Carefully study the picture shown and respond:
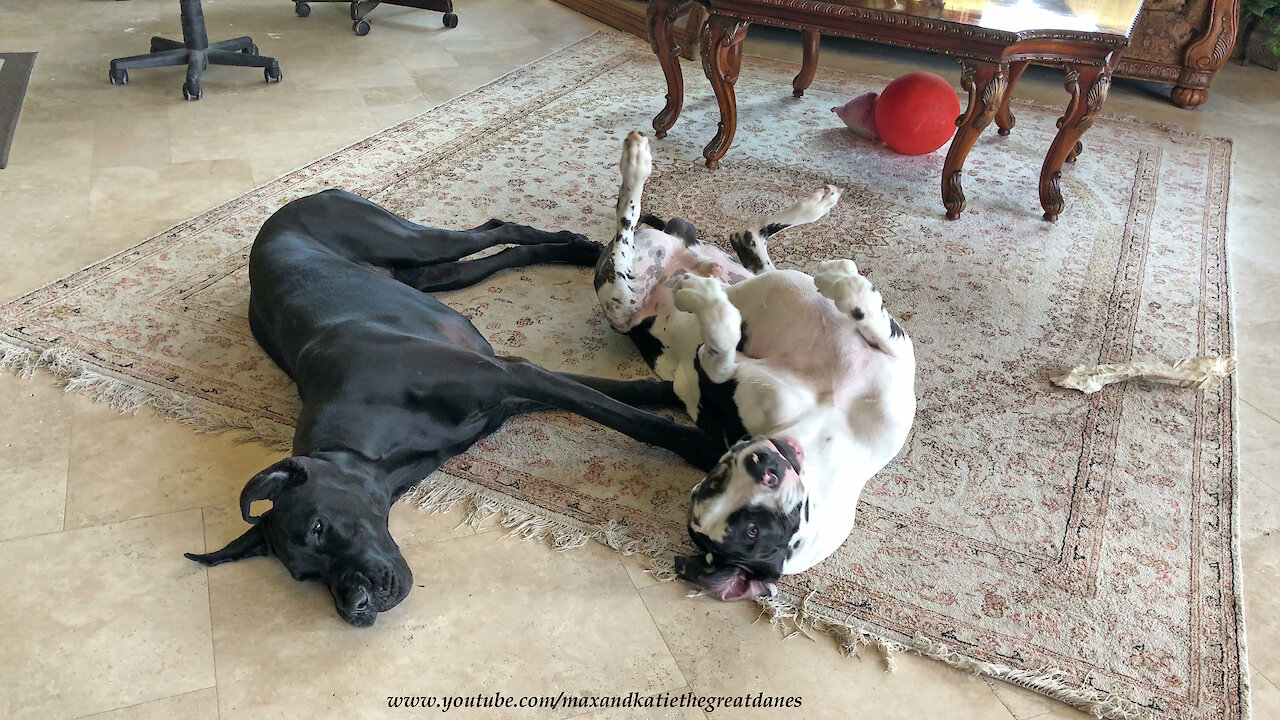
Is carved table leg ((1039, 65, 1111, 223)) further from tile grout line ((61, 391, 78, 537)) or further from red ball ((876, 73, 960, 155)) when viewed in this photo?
tile grout line ((61, 391, 78, 537))

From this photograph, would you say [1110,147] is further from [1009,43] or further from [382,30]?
[382,30]

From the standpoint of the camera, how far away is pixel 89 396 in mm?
2275

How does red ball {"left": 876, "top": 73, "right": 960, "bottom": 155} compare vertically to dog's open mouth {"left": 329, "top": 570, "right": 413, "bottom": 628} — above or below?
above

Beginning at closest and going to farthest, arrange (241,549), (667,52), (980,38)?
(241,549) → (980,38) → (667,52)

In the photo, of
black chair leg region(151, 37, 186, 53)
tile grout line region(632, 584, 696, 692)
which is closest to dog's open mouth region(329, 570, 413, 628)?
tile grout line region(632, 584, 696, 692)

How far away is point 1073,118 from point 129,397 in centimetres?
291

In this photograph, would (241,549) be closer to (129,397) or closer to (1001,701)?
(129,397)

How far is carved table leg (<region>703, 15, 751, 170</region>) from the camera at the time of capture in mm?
3369

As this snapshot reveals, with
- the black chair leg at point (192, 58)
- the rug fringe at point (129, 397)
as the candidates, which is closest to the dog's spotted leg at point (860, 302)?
the rug fringe at point (129, 397)

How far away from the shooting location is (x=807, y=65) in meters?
4.20

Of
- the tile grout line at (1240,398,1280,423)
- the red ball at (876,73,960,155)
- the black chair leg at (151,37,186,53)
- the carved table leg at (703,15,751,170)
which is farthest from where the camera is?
the black chair leg at (151,37,186,53)

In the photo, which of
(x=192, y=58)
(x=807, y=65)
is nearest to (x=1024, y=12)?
(x=807, y=65)

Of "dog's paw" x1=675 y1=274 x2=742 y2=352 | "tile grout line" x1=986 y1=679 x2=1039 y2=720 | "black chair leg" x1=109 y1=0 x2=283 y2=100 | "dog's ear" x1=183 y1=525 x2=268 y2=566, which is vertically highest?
"dog's paw" x1=675 y1=274 x2=742 y2=352

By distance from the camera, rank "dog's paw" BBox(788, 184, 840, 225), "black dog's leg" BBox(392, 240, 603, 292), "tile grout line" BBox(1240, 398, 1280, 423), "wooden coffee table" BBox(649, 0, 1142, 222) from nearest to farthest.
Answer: "tile grout line" BBox(1240, 398, 1280, 423)
"dog's paw" BBox(788, 184, 840, 225)
"black dog's leg" BBox(392, 240, 603, 292)
"wooden coffee table" BBox(649, 0, 1142, 222)
